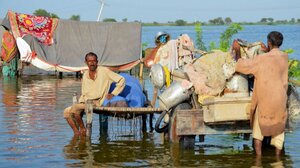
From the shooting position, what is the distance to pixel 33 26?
2300 centimetres

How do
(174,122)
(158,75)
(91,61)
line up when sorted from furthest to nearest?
(91,61) < (158,75) < (174,122)

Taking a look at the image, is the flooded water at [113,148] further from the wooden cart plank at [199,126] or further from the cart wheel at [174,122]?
the wooden cart plank at [199,126]

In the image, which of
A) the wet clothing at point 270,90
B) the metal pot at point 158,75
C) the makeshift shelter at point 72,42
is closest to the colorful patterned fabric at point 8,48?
the makeshift shelter at point 72,42

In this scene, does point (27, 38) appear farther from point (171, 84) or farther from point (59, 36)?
point (171, 84)

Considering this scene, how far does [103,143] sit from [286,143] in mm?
2648

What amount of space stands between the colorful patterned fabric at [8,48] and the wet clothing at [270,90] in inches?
597

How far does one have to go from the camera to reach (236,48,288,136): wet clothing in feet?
27.5

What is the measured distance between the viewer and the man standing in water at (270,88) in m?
8.38

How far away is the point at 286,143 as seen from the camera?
1028 cm

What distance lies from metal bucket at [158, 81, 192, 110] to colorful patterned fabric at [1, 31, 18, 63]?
46.2ft

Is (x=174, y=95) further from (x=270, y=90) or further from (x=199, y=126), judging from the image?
(x=270, y=90)

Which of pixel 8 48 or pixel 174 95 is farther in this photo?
pixel 8 48

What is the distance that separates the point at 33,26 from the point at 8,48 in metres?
1.12

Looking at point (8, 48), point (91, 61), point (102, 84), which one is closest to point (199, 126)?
point (102, 84)
